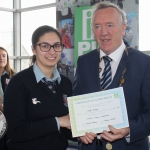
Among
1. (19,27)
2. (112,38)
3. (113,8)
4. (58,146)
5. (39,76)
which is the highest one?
(19,27)

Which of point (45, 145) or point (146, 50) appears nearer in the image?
point (45, 145)

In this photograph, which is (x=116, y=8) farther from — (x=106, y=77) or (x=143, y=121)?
(x=143, y=121)

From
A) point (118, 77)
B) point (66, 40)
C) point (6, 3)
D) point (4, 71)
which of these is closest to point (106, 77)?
point (118, 77)

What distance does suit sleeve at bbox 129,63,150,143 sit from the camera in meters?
2.08

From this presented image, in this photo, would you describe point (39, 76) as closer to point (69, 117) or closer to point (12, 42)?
point (69, 117)

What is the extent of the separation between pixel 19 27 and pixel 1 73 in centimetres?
335

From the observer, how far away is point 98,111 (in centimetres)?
217

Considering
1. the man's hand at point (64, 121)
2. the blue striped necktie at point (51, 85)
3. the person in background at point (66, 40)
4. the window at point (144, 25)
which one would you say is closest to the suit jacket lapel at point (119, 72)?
the man's hand at point (64, 121)

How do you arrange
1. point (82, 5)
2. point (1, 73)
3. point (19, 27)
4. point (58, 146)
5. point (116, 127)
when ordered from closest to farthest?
point (116, 127) < point (58, 146) < point (1, 73) < point (82, 5) < point (19, 27)

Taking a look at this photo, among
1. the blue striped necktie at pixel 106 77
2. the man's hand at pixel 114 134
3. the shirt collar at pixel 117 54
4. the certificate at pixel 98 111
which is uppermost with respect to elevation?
the shirt collar at pixel 117 54

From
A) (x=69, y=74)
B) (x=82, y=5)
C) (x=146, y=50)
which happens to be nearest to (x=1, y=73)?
(x=69, y=74)

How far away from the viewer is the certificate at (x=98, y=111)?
211 centimetres

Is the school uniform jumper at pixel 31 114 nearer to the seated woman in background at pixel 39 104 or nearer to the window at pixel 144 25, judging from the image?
the seated woman in background at pixel 39 104

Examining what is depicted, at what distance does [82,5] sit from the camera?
5.82 metres
